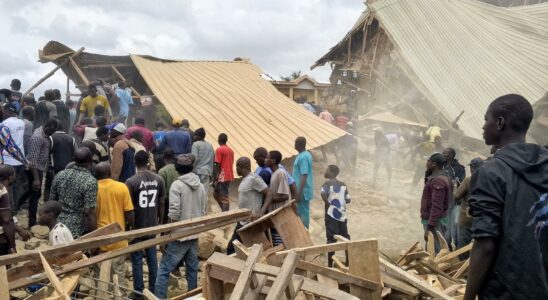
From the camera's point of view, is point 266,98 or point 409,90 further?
point 409,90

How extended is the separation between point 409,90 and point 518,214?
49.7 feet

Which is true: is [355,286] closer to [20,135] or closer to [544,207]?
[544,207]

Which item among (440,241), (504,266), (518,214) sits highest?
(518,214)

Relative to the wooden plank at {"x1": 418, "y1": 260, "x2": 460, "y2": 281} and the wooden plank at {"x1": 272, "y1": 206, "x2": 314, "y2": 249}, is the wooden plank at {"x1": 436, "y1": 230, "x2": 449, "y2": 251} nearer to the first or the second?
the wooden plank at {"x1": 418, "y1": 260, "x2": 460, "y2": 281}

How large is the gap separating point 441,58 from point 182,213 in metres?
14.9

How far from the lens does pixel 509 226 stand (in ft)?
8.49

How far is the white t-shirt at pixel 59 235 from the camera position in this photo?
14.8 feet

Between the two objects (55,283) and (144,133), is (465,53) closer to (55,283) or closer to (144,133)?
(144,133)

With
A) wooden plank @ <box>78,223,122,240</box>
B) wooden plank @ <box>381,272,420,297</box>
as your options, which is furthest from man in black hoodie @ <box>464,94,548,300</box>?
wooden plank @ <box>78,223,122,240</box>

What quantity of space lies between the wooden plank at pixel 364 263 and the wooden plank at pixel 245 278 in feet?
2.80

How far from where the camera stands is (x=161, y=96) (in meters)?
10.8

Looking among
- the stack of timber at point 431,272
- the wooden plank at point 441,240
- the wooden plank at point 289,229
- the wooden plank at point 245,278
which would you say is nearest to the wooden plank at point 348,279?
the stack of timber at point 431,272

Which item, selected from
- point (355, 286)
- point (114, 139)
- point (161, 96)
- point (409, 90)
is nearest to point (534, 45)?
point (409, 90)

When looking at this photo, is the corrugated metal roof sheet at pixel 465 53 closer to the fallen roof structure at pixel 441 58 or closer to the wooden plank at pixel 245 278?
the fallen roof structure at pixel 441 58
